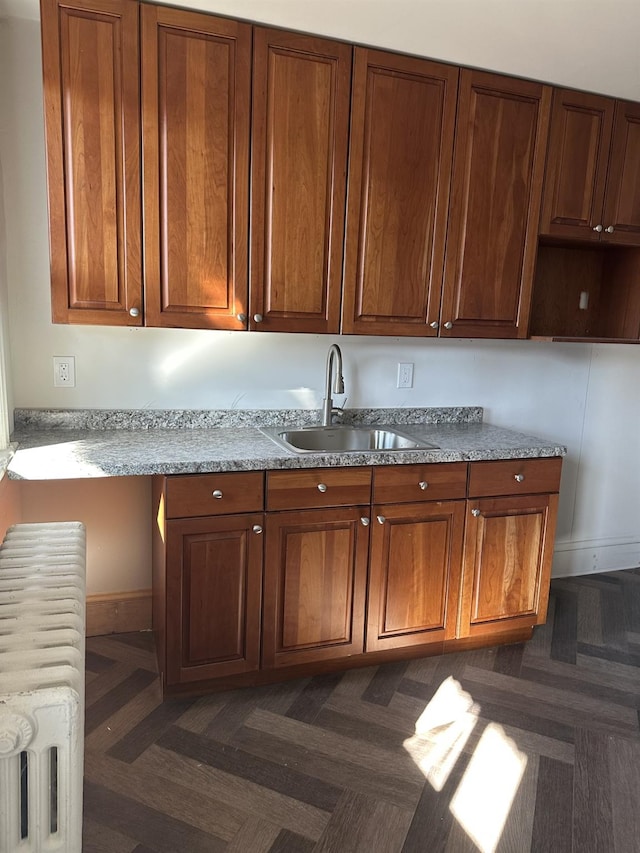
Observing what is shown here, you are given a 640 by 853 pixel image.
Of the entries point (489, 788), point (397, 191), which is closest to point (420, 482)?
point (489, 788)

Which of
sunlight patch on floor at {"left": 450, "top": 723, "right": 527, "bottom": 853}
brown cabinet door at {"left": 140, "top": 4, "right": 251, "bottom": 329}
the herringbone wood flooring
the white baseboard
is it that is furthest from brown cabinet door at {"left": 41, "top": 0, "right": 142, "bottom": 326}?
the white baseboard

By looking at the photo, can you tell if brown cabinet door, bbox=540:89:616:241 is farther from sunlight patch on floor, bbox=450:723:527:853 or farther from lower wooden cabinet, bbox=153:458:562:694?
sunlight patch on floor, bbox=450:723:527:853

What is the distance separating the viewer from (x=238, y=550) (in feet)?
6.46

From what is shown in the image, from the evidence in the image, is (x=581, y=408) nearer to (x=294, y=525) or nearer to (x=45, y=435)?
(x=294, y=525)

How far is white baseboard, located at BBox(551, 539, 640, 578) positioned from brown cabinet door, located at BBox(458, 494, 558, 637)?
813 mm

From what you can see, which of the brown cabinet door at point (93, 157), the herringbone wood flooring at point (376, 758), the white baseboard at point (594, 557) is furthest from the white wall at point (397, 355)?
the herringbone wood flooring at point (376, 758)

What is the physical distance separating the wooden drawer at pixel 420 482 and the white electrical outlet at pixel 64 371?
3.90 feet

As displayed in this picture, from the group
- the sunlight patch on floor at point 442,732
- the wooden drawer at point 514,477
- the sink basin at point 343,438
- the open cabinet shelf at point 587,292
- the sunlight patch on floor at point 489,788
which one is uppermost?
the open cabinet shelf at point 587,292

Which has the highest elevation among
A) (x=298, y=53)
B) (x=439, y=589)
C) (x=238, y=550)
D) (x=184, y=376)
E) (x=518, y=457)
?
(x=298, y=53)

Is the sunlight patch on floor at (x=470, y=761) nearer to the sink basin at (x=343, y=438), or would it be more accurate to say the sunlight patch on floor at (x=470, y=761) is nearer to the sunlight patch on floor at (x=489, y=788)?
the sunlight patch on floor at (x=489, y=788)

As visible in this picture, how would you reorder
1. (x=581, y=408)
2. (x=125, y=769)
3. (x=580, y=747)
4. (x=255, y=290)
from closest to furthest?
(x=125, y=769) < (x=580, y=747) < (x=255, y=290) < (x=581, y=408)

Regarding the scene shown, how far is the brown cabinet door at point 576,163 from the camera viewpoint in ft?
7.77

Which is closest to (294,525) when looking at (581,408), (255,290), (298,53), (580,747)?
(255,290)

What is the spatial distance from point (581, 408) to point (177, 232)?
2.22m
